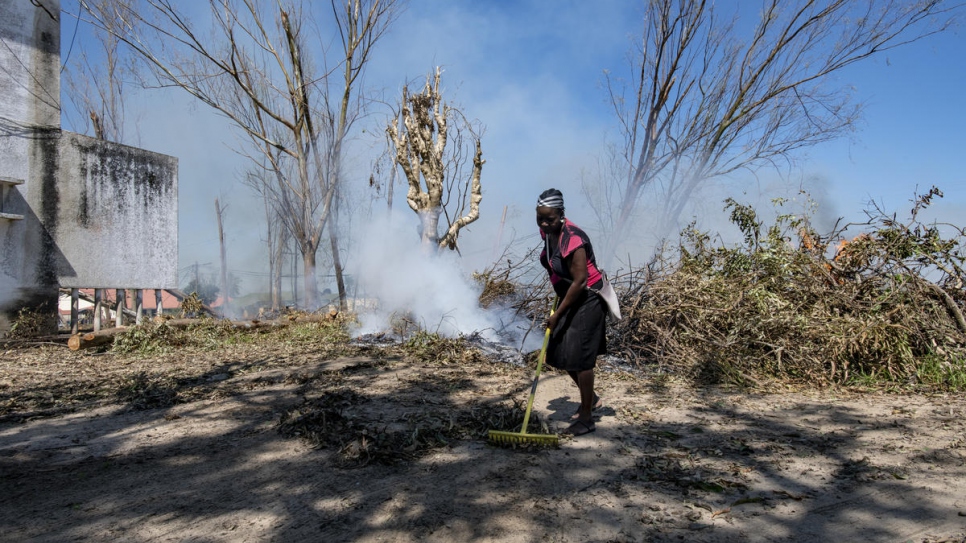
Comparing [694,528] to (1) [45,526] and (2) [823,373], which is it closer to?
(1) [45,526]

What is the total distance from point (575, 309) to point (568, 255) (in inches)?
16.0

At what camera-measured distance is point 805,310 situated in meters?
6.55

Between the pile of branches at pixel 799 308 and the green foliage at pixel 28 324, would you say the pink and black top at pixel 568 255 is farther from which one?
the green foliage at pixel 28 324

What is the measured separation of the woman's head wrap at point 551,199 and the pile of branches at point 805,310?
3.23 metres

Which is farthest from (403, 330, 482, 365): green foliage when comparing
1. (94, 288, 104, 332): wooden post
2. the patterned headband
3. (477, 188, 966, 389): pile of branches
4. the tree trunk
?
the tree trunk

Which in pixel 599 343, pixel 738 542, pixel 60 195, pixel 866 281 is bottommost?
pixel 738 542

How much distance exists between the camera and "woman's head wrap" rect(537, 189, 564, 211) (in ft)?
13.3

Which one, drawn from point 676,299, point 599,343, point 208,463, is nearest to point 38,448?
point 208,463

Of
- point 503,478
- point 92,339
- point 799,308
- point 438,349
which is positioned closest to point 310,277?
point 92,339

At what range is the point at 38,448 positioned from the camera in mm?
3779

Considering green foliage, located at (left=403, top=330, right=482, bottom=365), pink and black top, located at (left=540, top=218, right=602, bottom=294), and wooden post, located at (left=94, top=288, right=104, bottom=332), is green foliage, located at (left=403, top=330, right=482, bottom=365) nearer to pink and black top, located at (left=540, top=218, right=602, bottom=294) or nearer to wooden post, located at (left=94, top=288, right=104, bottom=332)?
pink and black top, located at (left=540, top=218, right=602, bottom=294)

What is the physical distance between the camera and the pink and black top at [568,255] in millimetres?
3996

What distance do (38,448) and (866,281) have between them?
315 inches

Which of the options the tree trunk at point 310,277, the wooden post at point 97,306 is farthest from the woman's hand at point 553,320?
the tree trunk at point 310,277
